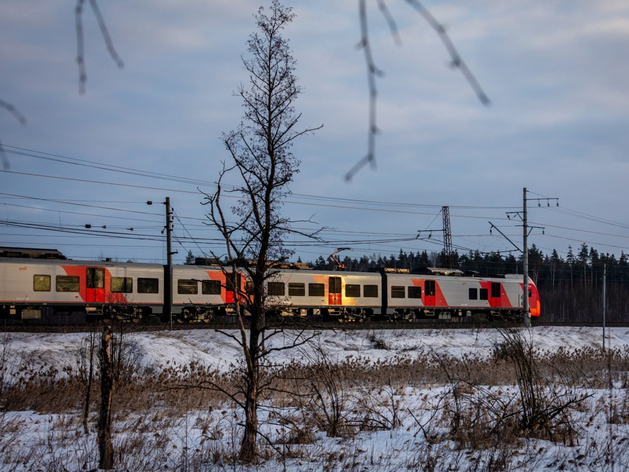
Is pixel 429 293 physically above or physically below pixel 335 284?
below

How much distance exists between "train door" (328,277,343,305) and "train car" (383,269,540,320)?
3113 millimetres

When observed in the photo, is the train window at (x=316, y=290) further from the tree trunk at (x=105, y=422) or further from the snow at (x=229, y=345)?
the tree trunk at (x=105, y=422)

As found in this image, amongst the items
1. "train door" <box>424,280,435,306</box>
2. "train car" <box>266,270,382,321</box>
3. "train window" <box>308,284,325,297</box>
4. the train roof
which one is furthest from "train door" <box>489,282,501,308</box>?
the train roof

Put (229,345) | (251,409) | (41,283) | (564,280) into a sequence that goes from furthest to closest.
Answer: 1. (564,280)
2. (41,283)
3. (229,345)
4. (251,409)

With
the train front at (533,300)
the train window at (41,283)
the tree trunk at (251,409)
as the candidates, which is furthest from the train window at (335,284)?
the tree trunk at (251,409)

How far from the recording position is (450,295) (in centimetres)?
3581

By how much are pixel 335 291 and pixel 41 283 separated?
46.1 feet

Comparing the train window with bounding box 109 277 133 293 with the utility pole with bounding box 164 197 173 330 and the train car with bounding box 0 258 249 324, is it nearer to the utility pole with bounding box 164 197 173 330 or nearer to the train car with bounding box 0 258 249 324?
the train car with bounding box 0 258 249 324

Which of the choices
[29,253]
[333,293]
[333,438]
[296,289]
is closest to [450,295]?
[333,293]

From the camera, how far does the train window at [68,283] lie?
82.8 feet

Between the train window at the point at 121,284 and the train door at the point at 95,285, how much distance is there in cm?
43

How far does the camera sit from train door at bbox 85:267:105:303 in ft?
85.1

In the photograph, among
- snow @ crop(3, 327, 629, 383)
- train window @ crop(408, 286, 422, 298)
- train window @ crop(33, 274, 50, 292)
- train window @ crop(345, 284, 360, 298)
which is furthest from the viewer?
train window @ crop(408, 286, 422, 298)

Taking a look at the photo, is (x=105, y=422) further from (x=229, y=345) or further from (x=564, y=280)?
(x=564, y=280)
